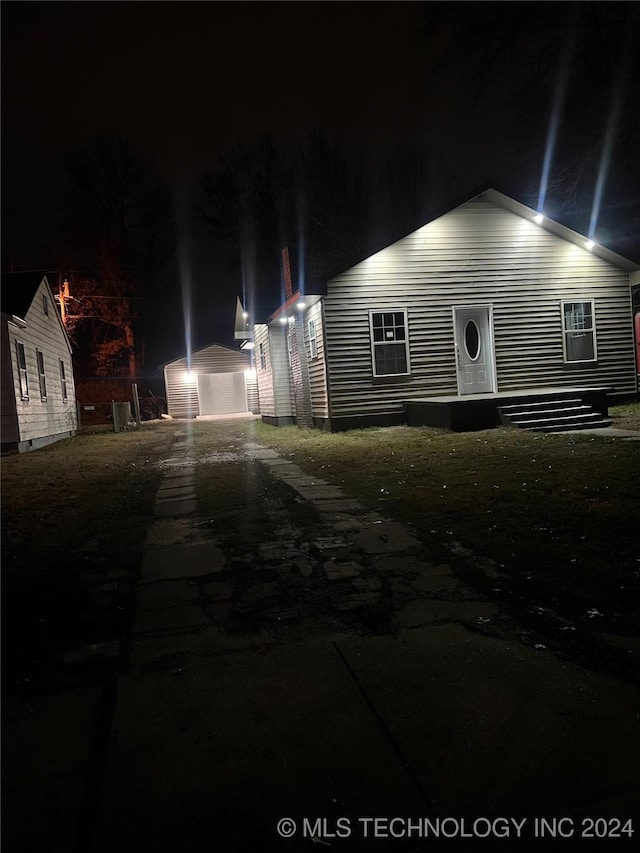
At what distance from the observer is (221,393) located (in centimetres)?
3531

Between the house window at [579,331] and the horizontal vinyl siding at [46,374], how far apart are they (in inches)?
591

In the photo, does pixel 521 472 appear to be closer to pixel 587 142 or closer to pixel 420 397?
pixel 420 397

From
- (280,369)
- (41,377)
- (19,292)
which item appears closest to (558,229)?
(280,369)

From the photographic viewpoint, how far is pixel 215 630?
11.4 feet

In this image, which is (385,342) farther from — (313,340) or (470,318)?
(470,318)

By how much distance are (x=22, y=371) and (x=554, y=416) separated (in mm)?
14206

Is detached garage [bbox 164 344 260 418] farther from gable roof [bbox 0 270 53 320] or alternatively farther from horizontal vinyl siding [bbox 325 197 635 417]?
horizontal vinyl siding [bbox 325 197 635 417]

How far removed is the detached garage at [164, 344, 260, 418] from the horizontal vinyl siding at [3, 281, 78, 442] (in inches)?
391

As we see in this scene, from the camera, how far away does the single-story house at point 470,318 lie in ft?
48.8

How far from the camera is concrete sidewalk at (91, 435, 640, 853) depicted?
1.92 metres

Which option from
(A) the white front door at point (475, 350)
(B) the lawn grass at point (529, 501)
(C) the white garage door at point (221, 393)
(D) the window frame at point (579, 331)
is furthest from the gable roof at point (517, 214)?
(C) the white garage door at point (221, 393)

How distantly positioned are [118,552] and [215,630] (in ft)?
7.19

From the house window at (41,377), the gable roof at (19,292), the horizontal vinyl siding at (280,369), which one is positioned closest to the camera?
the gable roof at (19,292)

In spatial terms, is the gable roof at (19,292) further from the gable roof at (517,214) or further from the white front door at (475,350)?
the white front door at (475,350)
